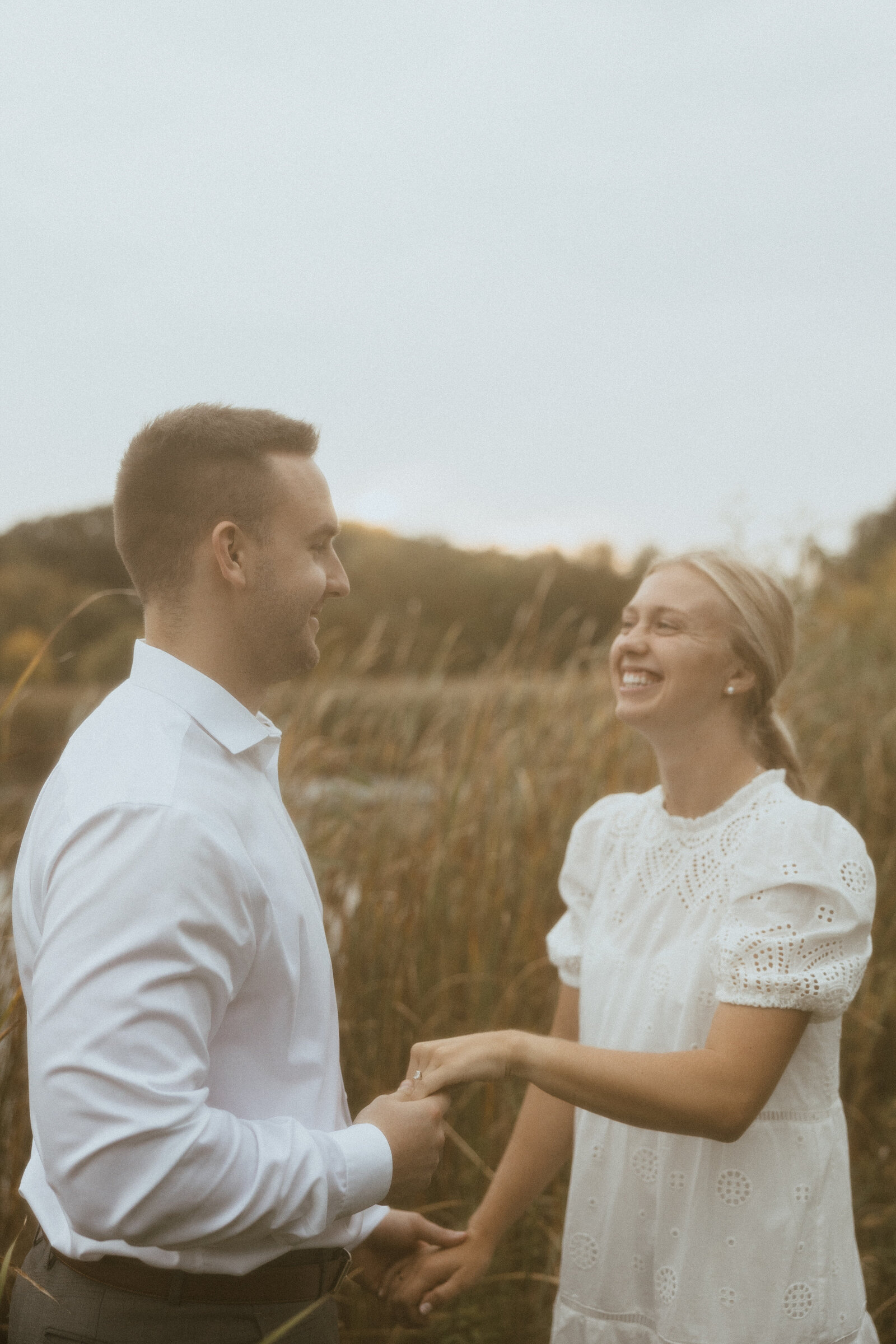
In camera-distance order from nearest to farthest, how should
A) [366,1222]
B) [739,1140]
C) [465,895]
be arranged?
[366,1222] < [739,1140] < [465,895]

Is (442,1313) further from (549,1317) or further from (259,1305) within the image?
(259,1305)

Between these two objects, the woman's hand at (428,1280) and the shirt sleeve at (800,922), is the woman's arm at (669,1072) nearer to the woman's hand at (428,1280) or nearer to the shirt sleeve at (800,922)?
the shirt sleeve at (800,922)

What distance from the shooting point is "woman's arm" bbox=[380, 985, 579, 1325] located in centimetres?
200

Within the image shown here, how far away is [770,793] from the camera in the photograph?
79.0 inches

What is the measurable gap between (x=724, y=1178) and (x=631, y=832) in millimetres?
646

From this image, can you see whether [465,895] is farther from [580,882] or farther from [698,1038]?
[698,1038]

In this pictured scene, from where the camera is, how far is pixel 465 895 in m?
3.41

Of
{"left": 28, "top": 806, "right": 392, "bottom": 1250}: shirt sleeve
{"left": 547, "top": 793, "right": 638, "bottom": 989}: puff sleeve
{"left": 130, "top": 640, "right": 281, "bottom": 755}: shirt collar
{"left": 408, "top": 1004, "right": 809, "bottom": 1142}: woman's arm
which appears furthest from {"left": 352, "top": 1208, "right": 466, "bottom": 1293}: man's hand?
{"left": 130, "top": 640, "right": 281, "bottom": 755}: shirt collar

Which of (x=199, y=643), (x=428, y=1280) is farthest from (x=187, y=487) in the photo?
(x=428, y=1280)

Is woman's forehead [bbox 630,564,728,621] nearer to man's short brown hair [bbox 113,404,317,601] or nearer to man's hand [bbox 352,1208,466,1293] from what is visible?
man's short brown hair [bbox 113,404,317,601]

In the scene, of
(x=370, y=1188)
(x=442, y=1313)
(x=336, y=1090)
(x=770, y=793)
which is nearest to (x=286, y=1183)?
(x=370, y=1188)

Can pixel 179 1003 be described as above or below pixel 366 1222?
above

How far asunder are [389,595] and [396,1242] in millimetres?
15086

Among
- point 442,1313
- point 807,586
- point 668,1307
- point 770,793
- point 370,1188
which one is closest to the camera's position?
point 370,1188
